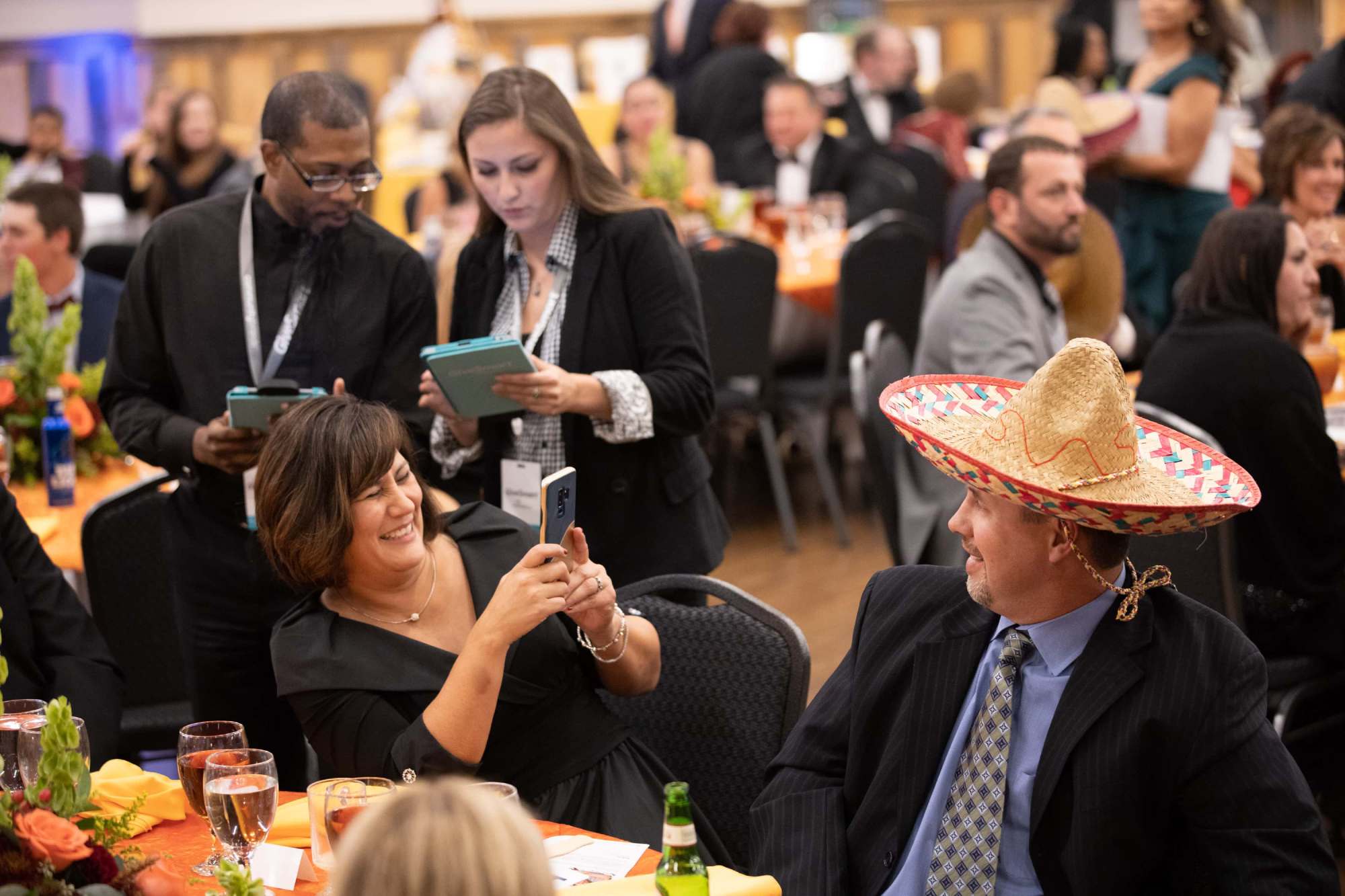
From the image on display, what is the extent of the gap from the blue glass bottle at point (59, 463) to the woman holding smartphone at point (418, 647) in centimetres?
165

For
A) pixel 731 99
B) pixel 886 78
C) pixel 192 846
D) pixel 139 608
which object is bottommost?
pixel 139 608

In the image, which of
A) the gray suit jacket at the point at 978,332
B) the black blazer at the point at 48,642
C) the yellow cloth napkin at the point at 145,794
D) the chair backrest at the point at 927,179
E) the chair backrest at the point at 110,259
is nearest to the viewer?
the yellow cloth napkin at the point at 145,794

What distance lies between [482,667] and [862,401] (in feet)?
6.17

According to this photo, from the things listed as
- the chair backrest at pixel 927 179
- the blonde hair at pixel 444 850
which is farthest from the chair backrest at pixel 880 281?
the blonde hair at pixel 444 850

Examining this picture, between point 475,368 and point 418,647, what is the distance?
0.74 meters

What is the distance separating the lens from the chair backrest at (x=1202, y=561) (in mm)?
3123

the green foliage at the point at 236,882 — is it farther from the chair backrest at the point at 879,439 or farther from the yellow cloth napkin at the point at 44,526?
the chair backrest at the point at 879,439

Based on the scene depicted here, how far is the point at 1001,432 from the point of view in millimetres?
2039

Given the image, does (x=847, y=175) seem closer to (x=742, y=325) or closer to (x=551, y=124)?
(x=742, y=325)

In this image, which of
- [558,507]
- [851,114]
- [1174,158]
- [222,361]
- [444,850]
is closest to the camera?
[444,850]

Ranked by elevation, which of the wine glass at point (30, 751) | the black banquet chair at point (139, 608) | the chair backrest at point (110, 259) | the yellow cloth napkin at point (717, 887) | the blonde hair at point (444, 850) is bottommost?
the black banquet chair at point (139, 608)

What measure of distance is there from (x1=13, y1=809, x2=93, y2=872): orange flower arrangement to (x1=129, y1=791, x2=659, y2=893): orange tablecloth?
39cm

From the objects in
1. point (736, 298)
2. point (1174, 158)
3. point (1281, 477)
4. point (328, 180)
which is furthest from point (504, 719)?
point (1174, 158)

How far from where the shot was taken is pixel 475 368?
3000 mm
